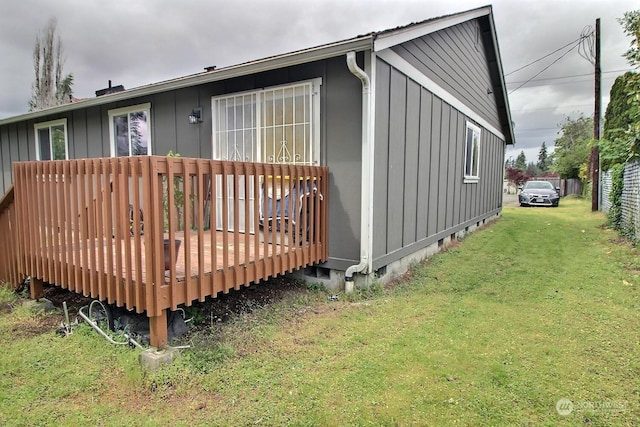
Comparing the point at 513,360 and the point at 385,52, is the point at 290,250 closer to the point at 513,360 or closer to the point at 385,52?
the point at 513,360

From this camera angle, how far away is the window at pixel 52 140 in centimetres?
820

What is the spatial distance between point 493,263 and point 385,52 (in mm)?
3759

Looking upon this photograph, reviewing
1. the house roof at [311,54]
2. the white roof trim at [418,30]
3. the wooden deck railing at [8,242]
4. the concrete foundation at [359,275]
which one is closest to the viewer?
the house roof at [311,54]

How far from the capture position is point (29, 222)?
3.92 meters

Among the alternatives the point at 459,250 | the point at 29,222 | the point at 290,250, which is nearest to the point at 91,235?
the point at 29,222

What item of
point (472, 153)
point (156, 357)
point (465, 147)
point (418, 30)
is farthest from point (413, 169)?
point (156, 357)

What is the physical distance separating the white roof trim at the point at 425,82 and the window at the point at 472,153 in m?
0.30

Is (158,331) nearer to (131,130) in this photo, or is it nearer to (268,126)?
(268,126)

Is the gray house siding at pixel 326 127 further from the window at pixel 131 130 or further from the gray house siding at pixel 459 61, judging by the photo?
the gray house siding at pixel 459 61

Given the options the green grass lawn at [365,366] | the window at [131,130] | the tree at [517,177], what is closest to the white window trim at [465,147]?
the green grass lawn at [365,366]

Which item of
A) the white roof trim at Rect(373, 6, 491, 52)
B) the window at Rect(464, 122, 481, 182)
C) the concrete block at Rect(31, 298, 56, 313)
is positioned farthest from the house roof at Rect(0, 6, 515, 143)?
the concrete block at Rect(31, 298, 56, 313)

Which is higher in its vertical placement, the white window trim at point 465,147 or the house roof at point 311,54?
the house roof at point 311,54

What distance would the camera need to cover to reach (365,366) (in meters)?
2.65

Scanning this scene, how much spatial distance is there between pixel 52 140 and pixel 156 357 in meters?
8.33
